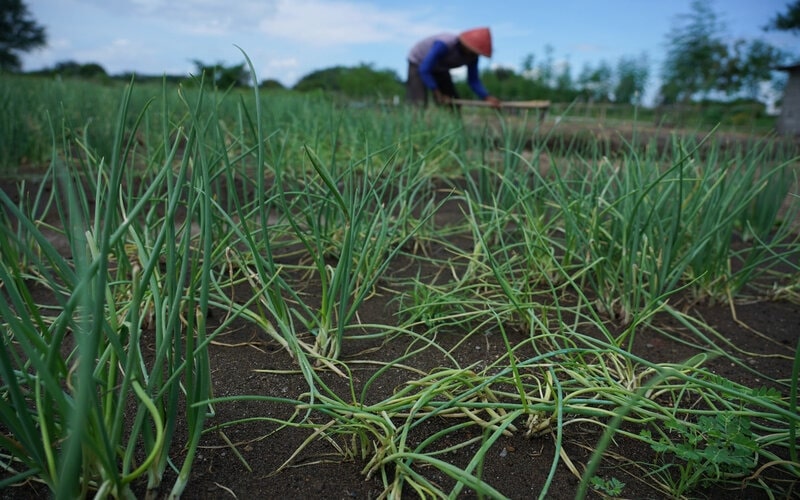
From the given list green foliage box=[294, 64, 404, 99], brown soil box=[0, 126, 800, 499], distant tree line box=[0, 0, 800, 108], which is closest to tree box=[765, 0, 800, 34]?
distant tree line box=[0, 0, 800, 108]

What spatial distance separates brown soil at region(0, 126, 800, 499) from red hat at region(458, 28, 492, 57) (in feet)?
16.4

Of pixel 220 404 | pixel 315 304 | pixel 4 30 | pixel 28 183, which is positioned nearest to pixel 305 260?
pixel 315 304

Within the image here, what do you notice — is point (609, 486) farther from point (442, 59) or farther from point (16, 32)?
point (16, 32)

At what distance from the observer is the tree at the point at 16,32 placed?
76.4ft

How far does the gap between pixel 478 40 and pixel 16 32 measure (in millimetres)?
27381

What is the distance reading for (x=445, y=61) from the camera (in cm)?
602

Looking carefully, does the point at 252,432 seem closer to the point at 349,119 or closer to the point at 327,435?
the point at 327,435

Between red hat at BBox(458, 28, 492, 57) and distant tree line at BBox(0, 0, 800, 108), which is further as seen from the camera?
distant tree line at BBox(0, 0, 800, 108)

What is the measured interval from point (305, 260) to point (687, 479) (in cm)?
116

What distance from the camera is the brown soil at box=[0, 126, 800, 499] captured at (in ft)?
2.44

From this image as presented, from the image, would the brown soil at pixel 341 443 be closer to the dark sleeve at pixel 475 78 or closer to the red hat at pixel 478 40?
the red hat at pixel 478 40

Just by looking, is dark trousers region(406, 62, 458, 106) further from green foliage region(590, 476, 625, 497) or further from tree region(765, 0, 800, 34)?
tree region(765, 0, 800, 34)

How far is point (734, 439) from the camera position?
27.4 inches

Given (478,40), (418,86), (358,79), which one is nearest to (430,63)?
(478,40)
